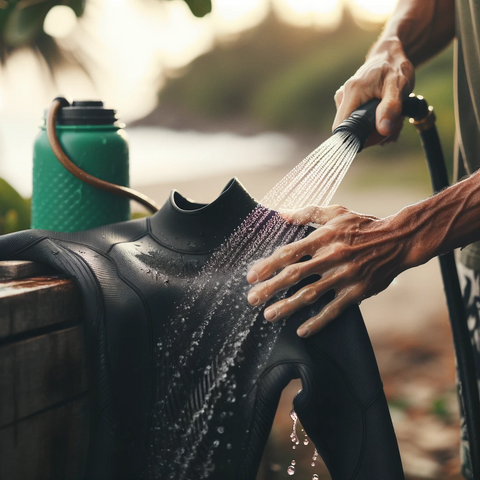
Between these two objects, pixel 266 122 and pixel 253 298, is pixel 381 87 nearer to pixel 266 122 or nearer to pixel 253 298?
pixel 253 298

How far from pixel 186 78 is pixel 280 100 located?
2878 mm

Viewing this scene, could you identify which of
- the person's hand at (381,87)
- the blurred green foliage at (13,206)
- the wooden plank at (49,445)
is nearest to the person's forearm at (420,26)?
the person's hand at (381,87)

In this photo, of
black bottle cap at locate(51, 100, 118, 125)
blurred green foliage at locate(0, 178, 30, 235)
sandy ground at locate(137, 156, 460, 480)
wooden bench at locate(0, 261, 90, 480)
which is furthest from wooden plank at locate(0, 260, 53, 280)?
blurred green foliage at locate(0, 178, 30, 235)

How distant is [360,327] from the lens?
0.90 m

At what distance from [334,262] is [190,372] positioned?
0.28 meters

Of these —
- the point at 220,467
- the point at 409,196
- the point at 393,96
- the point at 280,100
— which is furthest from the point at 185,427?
the point at 280,100

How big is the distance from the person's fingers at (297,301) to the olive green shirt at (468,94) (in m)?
0.64

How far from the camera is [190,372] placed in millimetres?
906

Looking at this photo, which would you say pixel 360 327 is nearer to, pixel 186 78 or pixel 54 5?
pixel 54 5

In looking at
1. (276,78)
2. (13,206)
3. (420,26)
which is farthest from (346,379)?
(276,78)

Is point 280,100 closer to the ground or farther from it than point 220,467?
farther from it

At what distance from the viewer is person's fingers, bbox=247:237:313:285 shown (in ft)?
2.94

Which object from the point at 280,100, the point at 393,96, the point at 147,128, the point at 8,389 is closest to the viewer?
the point at 8,389

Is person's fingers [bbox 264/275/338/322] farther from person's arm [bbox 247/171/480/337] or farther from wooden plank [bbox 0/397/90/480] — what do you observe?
wooden plank [bbox 0/397/90/480]
